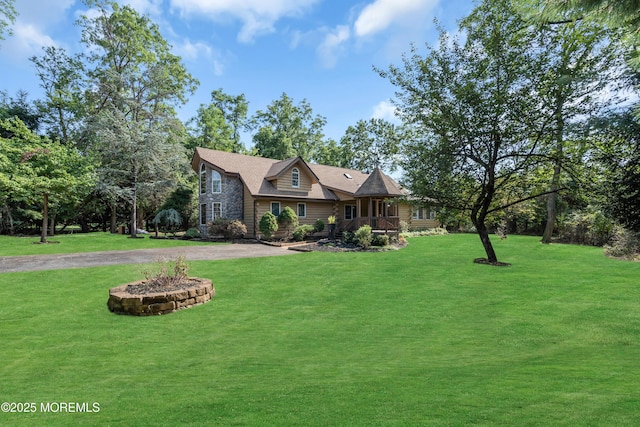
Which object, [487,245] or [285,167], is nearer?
[487,245]

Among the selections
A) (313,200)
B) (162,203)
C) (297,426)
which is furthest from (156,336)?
(162,203)

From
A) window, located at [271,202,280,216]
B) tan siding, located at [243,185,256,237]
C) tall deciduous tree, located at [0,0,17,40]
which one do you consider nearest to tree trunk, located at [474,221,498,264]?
window, located at [271,202,280,216]

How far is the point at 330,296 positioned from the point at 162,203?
27.1 meters

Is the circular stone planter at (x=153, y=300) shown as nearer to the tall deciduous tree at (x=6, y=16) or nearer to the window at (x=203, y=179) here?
the window at (x=203, y=179)

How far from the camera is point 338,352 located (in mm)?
4898

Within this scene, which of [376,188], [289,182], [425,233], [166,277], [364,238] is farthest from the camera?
[425,233]

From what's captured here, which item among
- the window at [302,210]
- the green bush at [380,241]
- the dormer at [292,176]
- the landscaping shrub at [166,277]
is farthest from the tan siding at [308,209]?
the landscaping shrub at [166,277]

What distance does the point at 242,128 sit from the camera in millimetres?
46375

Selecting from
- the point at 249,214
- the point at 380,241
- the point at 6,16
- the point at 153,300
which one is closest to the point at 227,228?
the point at 249,214

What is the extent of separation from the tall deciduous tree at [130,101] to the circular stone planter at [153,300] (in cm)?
2122

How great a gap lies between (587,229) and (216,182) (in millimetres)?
25666

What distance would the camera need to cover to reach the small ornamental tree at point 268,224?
837 inches

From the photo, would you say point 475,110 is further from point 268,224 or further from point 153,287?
point 268,224

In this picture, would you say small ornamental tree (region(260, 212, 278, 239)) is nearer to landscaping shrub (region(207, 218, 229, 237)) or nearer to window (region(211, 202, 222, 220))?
landscaping shrub (region(207, 218, 229, 237))
